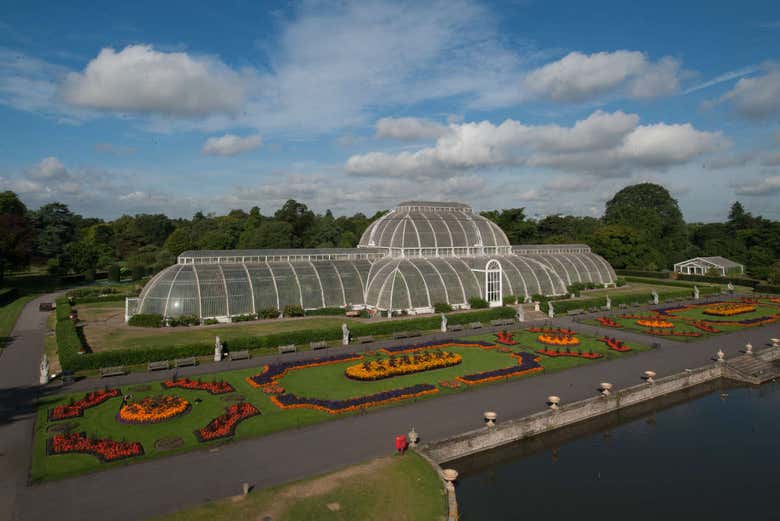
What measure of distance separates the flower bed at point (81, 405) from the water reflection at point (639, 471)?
18.8 meters

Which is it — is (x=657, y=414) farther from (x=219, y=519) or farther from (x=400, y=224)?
(x=400, y=224)

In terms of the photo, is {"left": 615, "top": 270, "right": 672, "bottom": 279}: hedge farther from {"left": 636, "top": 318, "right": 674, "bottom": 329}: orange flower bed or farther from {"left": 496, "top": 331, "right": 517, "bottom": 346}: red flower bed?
{"left": 496, "top": 331, "right": 517, "bottom": 346}: red flower bed

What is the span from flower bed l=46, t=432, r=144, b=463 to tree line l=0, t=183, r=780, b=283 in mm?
67031

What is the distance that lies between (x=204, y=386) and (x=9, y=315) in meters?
40.0

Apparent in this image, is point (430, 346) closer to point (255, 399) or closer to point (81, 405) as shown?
point (255, 399)

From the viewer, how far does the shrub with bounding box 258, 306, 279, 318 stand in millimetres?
47906

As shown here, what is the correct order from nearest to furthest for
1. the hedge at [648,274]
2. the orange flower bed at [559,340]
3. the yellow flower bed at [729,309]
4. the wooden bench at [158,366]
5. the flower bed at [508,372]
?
the flower bed at [508,372], the wooden bench at [158,366], the orange flower bed at [559,340], the yellow flower bed at [729,309], the hedge at [648,274]

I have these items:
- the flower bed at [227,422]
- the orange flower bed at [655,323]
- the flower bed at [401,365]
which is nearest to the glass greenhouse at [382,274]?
the orange flower bed at [655,323]

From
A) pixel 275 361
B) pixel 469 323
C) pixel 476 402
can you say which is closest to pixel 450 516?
pixel 476 402

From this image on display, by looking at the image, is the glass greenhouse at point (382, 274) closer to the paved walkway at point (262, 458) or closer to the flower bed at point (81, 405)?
the paved walkway at point (262, 458)

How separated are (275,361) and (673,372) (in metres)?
27.3

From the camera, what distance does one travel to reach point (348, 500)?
51.9 feet

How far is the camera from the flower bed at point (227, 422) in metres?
21.2

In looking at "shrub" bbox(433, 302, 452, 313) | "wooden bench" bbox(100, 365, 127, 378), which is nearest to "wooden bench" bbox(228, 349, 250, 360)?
"wooden bench" bbox(100, 365, 127, 378)
